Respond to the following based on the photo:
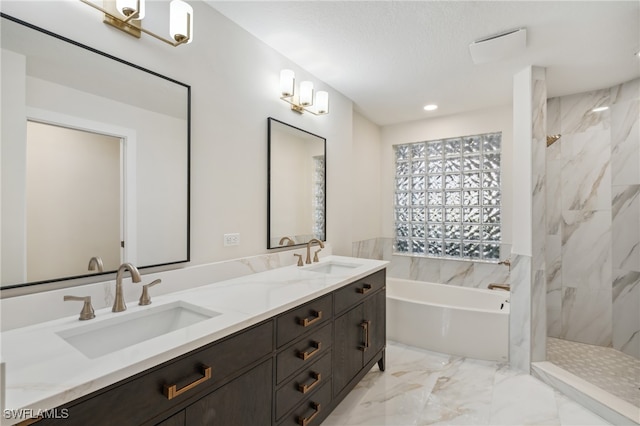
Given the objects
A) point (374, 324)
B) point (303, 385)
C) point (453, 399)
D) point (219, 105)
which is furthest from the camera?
point (374, 324)

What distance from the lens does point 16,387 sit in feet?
2.28

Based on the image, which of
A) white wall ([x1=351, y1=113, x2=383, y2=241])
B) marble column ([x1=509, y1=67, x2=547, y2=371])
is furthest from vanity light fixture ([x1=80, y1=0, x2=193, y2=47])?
marble column ([x1=509, y1=67, x2=547, y2=371])

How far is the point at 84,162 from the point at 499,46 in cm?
251

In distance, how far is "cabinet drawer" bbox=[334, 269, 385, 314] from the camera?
182 cm

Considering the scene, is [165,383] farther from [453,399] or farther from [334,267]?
[453,399]

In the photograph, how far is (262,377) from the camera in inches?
48.6

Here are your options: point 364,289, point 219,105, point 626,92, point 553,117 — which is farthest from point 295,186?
point 626,92

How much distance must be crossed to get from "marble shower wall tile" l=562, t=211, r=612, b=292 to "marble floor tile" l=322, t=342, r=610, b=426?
48.2 inches

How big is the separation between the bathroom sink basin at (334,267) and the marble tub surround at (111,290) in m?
0.44

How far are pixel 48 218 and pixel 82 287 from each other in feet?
0.95

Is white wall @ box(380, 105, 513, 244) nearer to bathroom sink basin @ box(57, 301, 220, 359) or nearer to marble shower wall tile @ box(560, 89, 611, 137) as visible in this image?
marble shower wall tile @ box(560, 89, 611, 137)

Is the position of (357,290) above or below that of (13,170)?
below

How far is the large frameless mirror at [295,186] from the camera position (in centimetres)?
218

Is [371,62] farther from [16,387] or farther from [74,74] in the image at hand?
[16,387]
